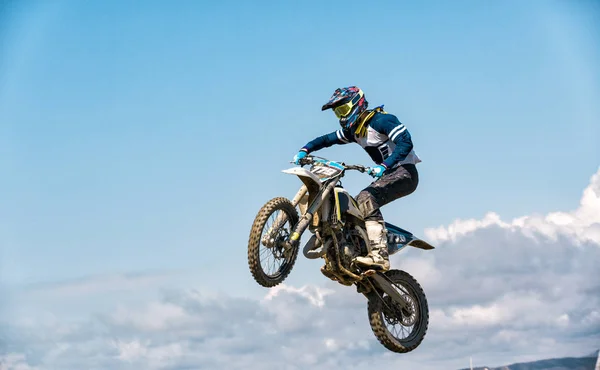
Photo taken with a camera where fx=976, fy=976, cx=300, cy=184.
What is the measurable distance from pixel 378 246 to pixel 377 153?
5.89 feet

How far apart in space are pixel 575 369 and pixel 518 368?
4.88 metres

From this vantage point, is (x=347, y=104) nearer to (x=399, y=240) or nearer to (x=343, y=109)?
(x=343, y=109)

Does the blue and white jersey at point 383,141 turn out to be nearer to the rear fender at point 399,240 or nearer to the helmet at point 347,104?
the helmet at point 347,104

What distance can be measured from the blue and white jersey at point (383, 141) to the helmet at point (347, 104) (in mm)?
321

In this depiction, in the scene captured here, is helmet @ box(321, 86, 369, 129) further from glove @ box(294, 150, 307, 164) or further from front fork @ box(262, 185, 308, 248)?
front fork @ box(262, 185, 308, 248)

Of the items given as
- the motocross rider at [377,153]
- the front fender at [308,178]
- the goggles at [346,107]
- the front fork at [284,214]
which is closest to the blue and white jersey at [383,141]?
the motocross rider at [377,153]

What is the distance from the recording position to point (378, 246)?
16.6m

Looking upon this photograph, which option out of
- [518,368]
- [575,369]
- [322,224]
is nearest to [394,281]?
[322,224]

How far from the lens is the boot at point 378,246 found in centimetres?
1652

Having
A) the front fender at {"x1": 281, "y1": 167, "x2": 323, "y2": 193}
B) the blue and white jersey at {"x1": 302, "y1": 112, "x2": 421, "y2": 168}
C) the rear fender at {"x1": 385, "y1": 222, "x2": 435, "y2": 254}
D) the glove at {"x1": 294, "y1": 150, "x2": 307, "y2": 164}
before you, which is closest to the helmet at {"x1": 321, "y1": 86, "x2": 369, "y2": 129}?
the blue and white jersey at {"x1": 302, "y1": 112, "x2": 421, "y2": 168}

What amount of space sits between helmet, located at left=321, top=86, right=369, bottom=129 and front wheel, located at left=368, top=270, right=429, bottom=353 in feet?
9.38

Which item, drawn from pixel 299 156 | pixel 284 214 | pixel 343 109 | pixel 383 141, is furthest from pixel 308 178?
pixel 383 141

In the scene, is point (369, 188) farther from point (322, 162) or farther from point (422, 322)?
point (422, 322)

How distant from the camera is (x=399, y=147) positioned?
661 inches
